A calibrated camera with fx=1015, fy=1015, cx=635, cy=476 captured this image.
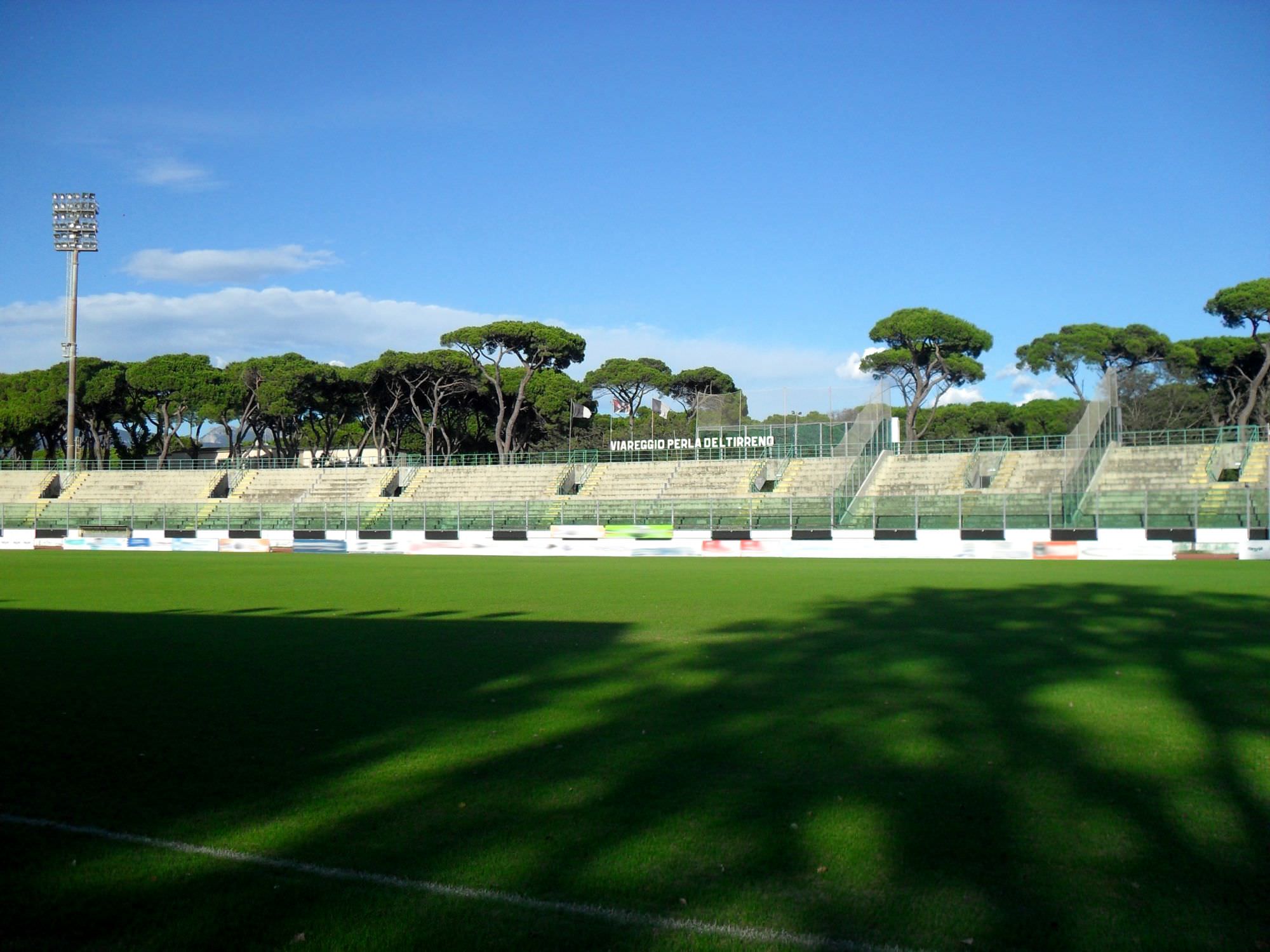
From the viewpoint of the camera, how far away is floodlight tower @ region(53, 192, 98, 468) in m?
63.9

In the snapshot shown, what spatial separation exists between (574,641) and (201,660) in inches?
181

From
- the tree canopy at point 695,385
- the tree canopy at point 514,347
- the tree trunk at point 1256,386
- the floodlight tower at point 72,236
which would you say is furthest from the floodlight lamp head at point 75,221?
the tree trunk at point 1256,386

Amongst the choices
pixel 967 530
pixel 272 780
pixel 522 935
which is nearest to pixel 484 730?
pixel 272 780

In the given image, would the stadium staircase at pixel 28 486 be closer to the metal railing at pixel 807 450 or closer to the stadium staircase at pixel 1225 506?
the metal railing at pixel 807 450

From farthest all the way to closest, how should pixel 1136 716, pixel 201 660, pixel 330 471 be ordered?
pixel 330 471 < pixel 201 660 < pixel 1136 716

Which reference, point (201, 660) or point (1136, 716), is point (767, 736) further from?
point (201, 660)

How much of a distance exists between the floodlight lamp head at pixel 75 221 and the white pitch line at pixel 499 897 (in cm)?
6876

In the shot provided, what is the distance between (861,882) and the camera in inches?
200

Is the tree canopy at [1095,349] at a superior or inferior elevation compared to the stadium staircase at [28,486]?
superior

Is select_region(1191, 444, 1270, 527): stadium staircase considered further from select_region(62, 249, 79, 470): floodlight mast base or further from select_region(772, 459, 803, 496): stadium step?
select_region(62, 249, 79, 470): floodlight mast base

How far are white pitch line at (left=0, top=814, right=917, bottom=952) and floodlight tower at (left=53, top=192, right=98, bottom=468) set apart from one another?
66376 mm

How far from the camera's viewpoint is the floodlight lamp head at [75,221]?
6456 centimetres

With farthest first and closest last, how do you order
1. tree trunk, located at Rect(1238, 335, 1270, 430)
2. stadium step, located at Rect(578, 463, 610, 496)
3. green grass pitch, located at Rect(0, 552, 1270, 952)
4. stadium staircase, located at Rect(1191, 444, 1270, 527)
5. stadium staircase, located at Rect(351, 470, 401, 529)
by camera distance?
tree trunk, located at Rect(1238, 335, 1270, 430) < stadium staircase, located at Rect(351, 470, 401, 529) < stadium step, located at Rect(578, 463, 610, 496) < stadium staircase, located at Rect(1191, 444, 1270, 527) < green grass pitch, located at Rect(0, 552, 1270, 952)

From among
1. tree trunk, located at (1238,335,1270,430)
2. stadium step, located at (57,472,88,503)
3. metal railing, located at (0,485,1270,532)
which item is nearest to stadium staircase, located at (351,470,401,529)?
metal railing, located at (0,485,1270,532)
